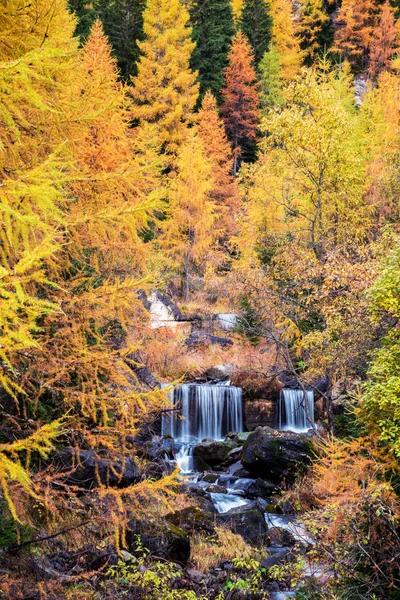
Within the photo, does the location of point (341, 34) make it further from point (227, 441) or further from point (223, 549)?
point (223, 549)

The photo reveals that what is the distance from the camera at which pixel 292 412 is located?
19016 mm

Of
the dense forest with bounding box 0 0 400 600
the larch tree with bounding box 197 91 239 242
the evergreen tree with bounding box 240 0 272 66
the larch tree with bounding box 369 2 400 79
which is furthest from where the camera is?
the evergreen tree with bounding box 240 0 272 66

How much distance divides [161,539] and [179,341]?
1252 cm

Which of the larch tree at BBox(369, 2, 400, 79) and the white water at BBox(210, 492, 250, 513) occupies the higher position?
the larch tree at BBox(369, 2, 400, 79)

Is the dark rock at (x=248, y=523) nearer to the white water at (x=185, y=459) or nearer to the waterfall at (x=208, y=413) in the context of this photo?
the white water at (x=185, y=459)

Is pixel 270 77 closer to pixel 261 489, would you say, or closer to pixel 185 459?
pixel 185 459

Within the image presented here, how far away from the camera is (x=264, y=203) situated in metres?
21.7

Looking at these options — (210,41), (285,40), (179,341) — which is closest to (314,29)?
(285,40)

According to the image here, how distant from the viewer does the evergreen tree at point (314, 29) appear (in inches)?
1936

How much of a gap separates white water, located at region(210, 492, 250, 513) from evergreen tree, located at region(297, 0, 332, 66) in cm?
4615

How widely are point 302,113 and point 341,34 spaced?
1600 inches

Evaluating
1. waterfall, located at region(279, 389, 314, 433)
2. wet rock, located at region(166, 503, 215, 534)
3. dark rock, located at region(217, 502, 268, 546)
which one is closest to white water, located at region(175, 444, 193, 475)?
waterfall, located at region(279, 389, 314, 433)

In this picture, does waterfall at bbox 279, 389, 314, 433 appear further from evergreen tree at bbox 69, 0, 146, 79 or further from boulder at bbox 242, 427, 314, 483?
evergreen tree at bbox 69, 0, 146, 79

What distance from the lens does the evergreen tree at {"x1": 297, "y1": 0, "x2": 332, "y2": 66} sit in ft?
161
